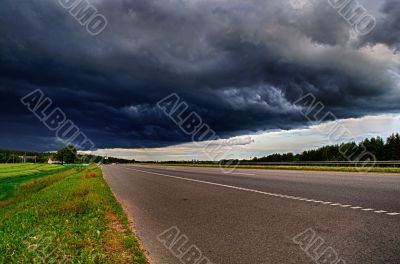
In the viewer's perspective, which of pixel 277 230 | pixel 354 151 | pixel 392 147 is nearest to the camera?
pixel 277 230

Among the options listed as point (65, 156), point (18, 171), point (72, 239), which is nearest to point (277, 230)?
point (72, 239)

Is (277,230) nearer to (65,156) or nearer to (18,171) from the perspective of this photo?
(18,171)

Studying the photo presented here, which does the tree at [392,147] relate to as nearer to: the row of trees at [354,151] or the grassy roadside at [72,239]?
the row of trees at [354,151]

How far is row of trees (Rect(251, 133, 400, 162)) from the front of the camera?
85.4 meters

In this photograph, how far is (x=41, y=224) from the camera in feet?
28.1

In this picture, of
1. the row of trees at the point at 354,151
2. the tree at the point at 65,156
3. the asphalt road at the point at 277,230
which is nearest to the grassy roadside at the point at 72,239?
the asphalt road at the point at 277,230

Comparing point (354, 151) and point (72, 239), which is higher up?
point (354, 151)

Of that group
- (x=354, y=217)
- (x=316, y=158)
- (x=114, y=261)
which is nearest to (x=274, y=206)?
(x=354, y=217)

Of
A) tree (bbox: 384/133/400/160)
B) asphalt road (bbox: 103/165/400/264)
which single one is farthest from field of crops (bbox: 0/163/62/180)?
tree (bbox: 384/133/400/160)

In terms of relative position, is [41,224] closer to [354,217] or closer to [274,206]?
[274,206]

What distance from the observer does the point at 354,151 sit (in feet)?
323

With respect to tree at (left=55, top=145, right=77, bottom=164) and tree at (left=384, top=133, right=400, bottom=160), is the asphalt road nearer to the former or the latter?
tree at (left=384, top=133, right=400, bottom=160)

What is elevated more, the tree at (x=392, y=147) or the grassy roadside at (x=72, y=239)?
the tree at (x=392, y=147)

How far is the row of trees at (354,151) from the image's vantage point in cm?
8538
